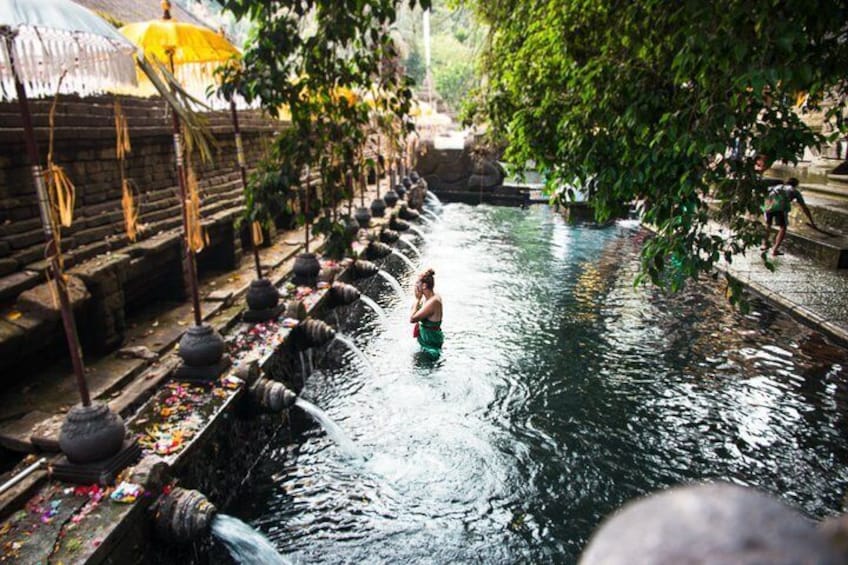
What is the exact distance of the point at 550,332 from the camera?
10094mm

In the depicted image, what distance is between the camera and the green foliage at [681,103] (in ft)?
14.6

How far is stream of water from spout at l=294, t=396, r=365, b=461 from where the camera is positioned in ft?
21.1

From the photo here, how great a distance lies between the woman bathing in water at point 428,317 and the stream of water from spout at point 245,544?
14.7 feet

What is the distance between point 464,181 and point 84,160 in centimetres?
2335

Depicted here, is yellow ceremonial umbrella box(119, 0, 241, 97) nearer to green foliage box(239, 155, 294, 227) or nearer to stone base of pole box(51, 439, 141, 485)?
green foliage box(239, 155, 294, 227)

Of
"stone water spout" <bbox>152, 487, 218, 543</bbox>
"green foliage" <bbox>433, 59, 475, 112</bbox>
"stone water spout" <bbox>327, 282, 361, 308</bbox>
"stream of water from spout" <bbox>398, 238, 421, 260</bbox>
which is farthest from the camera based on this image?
"green foliage" <bbox>433, 59, 475, 112</bbox>

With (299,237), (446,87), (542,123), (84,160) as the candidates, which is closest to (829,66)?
(542,123)

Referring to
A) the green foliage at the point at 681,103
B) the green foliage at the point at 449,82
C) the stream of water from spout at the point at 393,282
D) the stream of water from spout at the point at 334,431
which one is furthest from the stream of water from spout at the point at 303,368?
the green foliage at the point at 449,82

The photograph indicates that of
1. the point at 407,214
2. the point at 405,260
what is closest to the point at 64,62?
the point at 405,260

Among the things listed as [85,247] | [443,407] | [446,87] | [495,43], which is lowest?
[443,407]

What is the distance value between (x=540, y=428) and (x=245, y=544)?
395cm

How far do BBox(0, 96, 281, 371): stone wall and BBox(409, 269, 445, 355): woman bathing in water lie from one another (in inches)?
152

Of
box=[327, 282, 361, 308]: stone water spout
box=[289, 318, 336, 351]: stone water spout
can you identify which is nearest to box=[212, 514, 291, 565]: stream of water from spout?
box=[289, 318, 336, 351]: stone water spout

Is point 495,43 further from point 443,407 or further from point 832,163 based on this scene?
point 832,163
